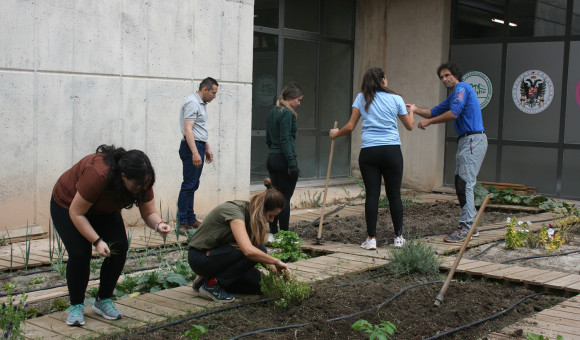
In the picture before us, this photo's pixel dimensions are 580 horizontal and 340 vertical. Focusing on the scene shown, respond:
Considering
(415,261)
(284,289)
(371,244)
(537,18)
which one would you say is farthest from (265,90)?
(284,289)

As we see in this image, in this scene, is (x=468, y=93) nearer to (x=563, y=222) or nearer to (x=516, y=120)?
(x=563, y=222)

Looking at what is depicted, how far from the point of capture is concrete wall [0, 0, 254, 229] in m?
6.86

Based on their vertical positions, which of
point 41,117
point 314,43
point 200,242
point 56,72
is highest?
point 314,43

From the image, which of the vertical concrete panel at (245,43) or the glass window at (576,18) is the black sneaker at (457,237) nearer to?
the vertical concrete panel at (245,43)

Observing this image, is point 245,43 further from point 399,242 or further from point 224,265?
point 224,265

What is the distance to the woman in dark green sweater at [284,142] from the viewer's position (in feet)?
21.7

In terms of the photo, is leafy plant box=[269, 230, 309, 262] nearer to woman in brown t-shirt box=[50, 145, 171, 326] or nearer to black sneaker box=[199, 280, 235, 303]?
black sneaker box=[199, 280, 235, 303]

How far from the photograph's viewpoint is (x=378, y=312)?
4422mm

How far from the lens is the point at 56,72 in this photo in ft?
23.3

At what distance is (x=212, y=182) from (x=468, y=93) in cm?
337

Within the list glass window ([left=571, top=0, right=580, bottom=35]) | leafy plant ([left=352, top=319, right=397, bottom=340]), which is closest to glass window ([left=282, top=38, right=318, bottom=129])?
glass window ([left=571, top=0, right=580, bottom=35])

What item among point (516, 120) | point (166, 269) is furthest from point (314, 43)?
point (166, 269)

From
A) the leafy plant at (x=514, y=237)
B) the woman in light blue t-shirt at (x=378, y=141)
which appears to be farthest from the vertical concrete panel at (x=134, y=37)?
the leafy plant at (x=514, y=237)

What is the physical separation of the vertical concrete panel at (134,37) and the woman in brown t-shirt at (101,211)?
379 centimetres
